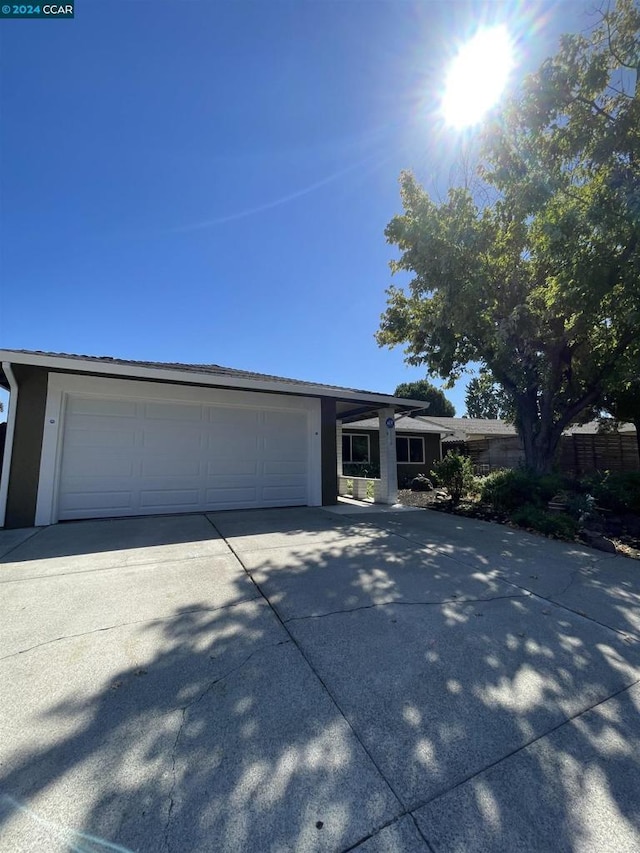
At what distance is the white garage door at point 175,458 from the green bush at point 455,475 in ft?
11.3

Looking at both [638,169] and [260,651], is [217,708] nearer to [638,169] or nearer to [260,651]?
[260,651]

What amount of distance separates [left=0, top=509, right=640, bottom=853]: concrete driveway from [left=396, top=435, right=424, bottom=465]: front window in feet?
41.4

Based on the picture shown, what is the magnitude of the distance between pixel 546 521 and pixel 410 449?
1051 centimetres

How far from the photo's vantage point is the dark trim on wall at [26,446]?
20.8 ft

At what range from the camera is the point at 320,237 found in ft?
29.6

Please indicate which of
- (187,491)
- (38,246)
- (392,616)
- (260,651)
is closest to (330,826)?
(260,651)

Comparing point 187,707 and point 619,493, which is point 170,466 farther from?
point 619,493

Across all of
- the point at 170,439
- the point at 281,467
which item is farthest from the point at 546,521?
the point at 170,439

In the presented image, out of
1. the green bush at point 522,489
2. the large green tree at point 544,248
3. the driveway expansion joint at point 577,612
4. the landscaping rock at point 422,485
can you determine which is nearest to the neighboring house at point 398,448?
the landscaping rock at point 422,485

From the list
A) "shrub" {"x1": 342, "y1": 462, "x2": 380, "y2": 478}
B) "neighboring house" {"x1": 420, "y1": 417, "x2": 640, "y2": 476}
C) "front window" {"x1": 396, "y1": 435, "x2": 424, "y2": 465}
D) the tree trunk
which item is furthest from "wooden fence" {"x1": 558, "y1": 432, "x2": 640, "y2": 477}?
"shrub" {"x1": 342, "y1": 462, "x2": 380, "y2": 478}

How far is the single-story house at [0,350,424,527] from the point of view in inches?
257

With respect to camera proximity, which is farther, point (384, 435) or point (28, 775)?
point (384, 435)

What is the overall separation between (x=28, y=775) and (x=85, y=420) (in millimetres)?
6711

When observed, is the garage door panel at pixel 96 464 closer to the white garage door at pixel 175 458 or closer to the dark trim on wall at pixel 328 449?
the white garage door at pixel 175 458
